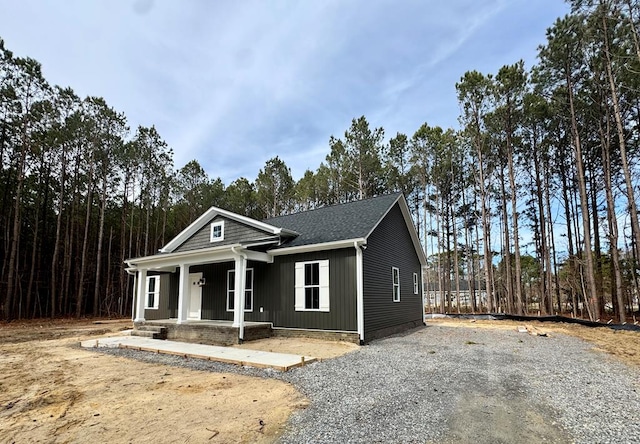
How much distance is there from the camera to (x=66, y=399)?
14.7ft

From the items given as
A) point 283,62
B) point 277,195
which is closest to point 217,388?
point 283,62

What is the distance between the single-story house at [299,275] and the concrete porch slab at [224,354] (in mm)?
1381

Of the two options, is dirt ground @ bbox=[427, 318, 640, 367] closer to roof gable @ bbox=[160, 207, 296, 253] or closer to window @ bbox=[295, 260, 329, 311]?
window @ bbox=[295, 260, 329, 311]

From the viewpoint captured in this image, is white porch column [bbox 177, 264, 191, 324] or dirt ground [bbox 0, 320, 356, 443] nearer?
dirt ground [bbox 0, 320, 356, 443]

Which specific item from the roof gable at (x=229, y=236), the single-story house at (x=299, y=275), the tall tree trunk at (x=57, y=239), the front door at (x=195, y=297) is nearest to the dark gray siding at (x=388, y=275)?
the single-story house at (x=299, y=275)

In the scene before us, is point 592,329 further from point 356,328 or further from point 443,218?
point 443,218

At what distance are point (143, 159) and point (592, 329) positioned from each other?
25.9 meters

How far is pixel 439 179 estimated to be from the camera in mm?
24938

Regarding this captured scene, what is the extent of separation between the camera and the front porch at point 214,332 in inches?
364

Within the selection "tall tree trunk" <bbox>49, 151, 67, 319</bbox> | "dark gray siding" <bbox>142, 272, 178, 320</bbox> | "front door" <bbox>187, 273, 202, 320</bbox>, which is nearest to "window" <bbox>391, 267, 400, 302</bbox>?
"front door" <bbox>187, 273, 202, 320</bbox>

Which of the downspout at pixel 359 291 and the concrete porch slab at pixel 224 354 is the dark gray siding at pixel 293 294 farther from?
the concrete porch slab at pixel 224 354

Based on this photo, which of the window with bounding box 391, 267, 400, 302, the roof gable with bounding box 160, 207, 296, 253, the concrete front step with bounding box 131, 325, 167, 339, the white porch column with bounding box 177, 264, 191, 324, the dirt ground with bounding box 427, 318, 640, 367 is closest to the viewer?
the dirt ground with bounding box 427, 318, 640, 367

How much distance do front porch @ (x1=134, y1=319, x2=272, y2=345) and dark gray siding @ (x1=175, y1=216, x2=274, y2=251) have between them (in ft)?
9.63

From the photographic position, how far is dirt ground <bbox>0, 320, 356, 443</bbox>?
3330 millimetres
